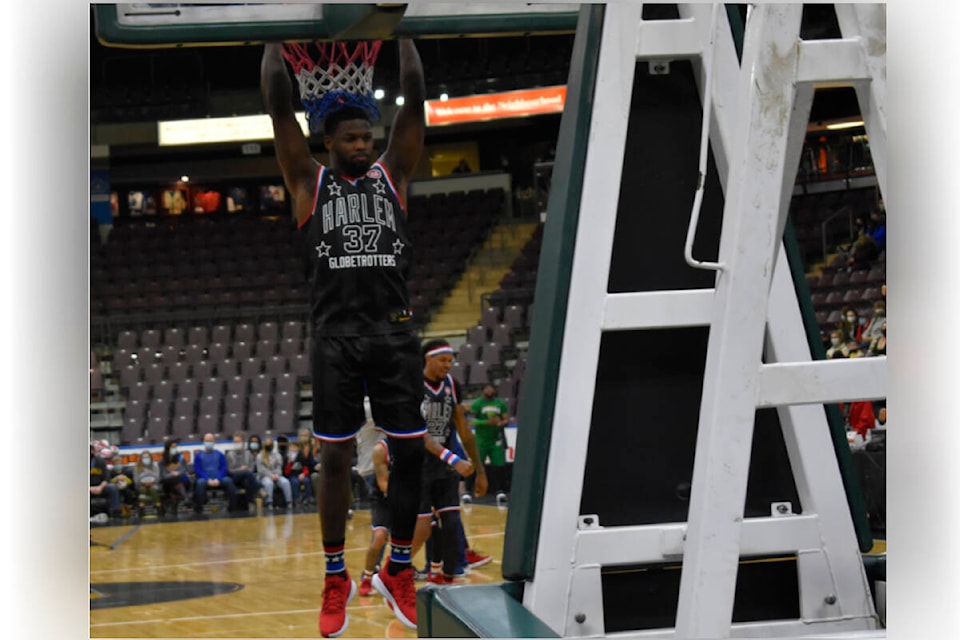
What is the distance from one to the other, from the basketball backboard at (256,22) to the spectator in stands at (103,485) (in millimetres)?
12632

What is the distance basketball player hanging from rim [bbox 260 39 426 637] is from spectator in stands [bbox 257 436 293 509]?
12.9 meters

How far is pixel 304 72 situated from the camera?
3447mm

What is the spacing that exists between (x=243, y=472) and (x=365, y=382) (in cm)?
1320

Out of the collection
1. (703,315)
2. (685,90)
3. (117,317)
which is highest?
(685,90)

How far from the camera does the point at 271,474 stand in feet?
53.2

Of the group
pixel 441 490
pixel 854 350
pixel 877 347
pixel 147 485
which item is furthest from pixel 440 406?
pixel 147 485

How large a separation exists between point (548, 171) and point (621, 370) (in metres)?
22.0

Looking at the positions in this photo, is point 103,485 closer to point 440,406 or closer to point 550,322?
point 440,406

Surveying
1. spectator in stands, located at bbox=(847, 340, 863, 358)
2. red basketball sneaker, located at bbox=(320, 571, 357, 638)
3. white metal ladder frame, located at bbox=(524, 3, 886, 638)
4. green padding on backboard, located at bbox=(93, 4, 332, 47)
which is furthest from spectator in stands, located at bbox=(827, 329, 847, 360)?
green padding on backboard, located at bbox=(93, 4, 332, 47)

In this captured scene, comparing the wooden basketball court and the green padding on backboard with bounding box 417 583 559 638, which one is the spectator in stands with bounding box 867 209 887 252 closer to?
the wooden basketball court

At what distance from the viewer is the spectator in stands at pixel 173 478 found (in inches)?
633

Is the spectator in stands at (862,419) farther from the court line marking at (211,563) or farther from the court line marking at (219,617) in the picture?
the court line marking at (219,617)
